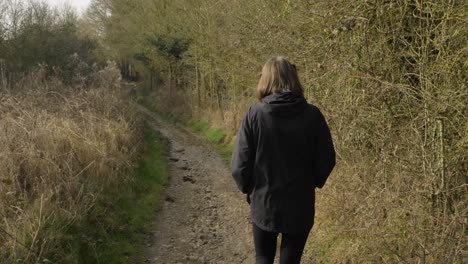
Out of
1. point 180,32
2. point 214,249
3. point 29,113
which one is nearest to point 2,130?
point 29,113

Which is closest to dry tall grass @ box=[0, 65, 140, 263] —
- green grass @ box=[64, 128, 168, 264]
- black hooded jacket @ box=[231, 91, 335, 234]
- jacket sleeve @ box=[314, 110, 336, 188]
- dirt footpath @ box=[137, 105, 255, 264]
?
green grass @ box=[64, 128, 168, 264]

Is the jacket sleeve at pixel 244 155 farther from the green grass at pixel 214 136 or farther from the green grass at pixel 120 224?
the green grass at pixel 214 136

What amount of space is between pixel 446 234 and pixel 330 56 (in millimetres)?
3368

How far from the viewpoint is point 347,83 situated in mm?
6047

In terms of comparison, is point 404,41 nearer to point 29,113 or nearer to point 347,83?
point 347,83

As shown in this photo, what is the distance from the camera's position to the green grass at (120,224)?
546cm

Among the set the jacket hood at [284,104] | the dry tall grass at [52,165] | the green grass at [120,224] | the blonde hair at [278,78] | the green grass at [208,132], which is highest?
the blonde hair at [278,78]

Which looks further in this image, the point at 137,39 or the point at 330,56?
the point at 137,39

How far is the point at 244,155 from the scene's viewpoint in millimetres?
3258

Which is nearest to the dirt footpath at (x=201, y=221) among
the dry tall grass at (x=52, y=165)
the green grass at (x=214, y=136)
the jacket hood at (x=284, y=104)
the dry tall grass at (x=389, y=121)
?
the dry tall grass at (x=52, y=165)

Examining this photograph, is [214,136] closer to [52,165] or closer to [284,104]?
[52,165]

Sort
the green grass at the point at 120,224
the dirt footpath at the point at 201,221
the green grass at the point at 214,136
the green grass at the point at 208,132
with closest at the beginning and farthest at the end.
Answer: the green grass at the point at 120,224, the dirt footpath at the point at 201,221, the green grass at the point at 214,136, the green grass at the point at 208,132

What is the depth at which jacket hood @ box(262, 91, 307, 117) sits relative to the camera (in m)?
3.12

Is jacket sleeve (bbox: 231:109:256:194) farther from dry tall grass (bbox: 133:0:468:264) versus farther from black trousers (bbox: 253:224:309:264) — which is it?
dry tall grass (bbox: 133:0:468:264)
